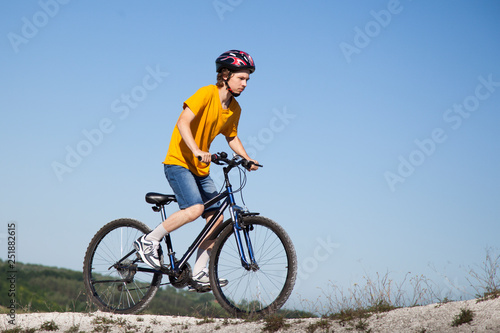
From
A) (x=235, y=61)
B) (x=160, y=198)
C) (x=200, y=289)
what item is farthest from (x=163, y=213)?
(x=235, y=61)

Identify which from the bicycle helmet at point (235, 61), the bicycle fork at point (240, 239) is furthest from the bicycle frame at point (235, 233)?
the bicycle helmet at point (235, 61)

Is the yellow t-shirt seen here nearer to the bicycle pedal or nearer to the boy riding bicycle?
the boy riding bicycle

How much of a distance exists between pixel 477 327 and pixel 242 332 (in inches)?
82.1

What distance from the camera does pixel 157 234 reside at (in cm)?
580

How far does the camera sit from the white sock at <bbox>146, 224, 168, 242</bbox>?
576 cm

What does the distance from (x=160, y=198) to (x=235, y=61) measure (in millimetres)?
1854

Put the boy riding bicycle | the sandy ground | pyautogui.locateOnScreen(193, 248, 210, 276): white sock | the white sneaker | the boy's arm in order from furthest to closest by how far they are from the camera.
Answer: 1. the boy's arm
2. the white sneaker
3. pyautogui.locateOnScreen(193, 248, 210, 276): white sock
4. the boy riding bicycle
5. the sandy ground

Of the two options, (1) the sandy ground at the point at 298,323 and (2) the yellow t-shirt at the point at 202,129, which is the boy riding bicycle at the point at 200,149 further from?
(1) the sandy ground at the point at 298,323

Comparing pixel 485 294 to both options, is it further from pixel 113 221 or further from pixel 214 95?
pixel 113 221

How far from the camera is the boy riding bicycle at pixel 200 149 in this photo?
5.51 m

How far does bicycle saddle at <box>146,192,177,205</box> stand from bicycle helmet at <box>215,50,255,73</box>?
1.64m

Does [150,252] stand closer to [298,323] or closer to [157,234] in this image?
[157,234]

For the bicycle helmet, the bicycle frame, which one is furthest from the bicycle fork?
the bicycle helmet

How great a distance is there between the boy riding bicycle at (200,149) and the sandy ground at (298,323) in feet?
2.00
